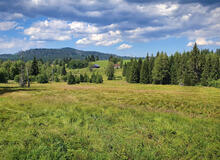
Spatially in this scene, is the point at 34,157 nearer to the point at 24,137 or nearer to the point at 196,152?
the point at 24,137

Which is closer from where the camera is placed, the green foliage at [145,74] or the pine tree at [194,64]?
the pine tree at [194,64]

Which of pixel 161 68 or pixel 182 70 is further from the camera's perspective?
pixel 182 70

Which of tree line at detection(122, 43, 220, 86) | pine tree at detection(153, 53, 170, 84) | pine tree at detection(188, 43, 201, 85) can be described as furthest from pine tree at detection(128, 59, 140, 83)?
pine tree at detection(188, 43, 201, 85)

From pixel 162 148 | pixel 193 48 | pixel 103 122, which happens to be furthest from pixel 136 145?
pixel 193 48

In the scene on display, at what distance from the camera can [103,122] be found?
8.82m

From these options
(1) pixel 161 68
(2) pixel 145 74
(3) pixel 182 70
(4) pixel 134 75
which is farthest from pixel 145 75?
(3) pixel 182 70

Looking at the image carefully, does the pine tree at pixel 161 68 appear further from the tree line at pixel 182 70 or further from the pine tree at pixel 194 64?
the pine tree at pixel 194 64

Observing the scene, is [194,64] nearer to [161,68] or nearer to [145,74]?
[161,68]

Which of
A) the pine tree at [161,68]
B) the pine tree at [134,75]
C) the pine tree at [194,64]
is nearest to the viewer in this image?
the pine tree at [161,68]

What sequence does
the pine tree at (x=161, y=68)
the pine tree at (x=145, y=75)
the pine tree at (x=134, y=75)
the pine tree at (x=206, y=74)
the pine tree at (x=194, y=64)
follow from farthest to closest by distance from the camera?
the pine tree at (x=134, y=75)
the pine tree at (x=145, y=75)
the pine tree at (x=194, y=64)
the pine tree at (x=206, y=74)
the pine tree at (x=161, y=68)

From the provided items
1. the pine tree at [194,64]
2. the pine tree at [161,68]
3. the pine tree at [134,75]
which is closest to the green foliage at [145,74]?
the pine tree at [134,75]

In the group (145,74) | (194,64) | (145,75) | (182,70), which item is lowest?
(145,75)

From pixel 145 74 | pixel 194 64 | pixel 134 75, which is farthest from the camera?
pixel 134 75

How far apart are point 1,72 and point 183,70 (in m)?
97.0
